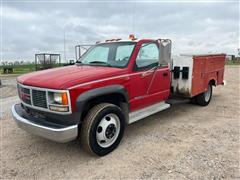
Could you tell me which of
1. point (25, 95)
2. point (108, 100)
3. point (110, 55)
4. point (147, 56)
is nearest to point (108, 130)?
point (108, 100)

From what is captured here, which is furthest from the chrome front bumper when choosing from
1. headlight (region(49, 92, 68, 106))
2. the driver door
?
the driver door

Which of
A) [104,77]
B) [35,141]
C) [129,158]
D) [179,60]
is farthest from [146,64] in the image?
[35,141]

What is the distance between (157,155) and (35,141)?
2.41 m

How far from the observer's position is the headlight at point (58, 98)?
2945mm

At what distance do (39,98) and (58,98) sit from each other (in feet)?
1.43

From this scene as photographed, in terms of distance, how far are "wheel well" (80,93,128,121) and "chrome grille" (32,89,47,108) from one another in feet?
2.05

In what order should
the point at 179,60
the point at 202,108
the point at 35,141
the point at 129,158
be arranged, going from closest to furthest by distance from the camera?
1. the point at 129,158
2. the point at 35,141
3. the point at 179,60
4. the point at 202,108

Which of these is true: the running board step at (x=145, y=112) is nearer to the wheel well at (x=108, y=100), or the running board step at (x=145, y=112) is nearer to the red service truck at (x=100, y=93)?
the red service truck at (x=100, y=93)

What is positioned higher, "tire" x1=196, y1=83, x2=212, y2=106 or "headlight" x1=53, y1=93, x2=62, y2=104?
"headlight" x1=53, y1=93, x2=62, y2=104

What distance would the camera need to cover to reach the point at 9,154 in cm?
366

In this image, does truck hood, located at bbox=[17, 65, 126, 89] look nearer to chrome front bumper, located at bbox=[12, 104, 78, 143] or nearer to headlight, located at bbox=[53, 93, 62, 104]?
headlight, located at bbox=[53, 93, 62, 104]

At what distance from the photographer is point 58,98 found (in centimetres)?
300

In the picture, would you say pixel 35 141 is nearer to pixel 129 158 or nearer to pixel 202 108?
pixel 129 158

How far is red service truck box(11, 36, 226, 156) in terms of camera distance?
306 centimetres
